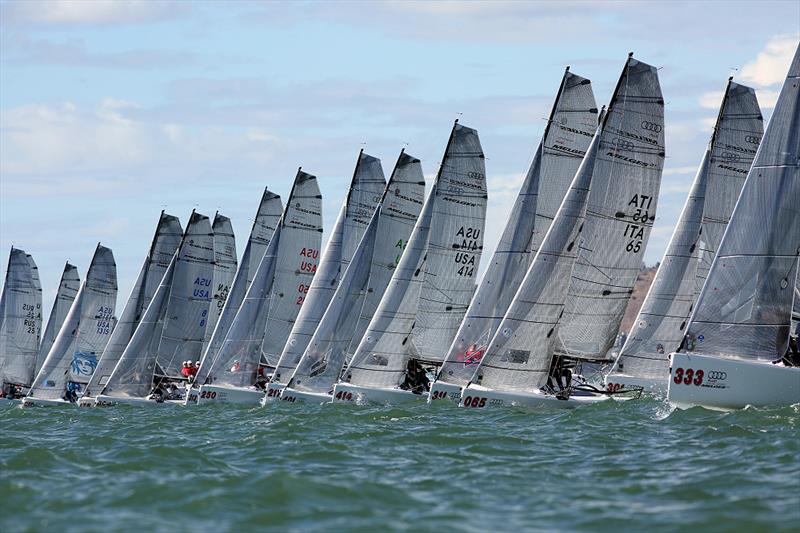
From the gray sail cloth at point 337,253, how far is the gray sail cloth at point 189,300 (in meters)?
6.25

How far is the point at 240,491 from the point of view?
59.7 ft

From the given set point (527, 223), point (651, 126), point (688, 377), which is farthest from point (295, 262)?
point (688, 377)

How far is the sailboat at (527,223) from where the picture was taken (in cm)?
3531

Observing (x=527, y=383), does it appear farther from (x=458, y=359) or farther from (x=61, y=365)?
(x=61, y=365)

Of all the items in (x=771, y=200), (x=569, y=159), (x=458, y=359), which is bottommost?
(x=458, y=359)

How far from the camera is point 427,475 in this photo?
19594 millimetres

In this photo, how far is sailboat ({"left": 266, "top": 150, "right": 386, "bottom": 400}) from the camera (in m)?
43.2

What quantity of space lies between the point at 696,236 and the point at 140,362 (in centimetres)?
1944

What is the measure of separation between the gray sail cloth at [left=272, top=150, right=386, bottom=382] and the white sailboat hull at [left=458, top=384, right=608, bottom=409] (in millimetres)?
12062

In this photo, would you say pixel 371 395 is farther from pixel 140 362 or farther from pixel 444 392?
pixel 140 362

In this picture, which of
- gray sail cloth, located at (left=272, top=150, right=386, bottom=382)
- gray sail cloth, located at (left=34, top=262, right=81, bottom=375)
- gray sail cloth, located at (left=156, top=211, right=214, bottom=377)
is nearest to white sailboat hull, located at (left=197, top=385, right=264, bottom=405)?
gray sail cloth, located at (left=272, top=150, right=386, bottom=382)

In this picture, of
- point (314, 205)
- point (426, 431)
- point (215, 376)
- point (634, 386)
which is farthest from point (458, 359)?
point (314, 205)

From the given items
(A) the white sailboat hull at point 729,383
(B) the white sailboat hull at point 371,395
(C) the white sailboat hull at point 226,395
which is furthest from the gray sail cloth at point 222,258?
(A) the white sailboat hull at point 729,383

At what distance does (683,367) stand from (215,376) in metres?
22.4
